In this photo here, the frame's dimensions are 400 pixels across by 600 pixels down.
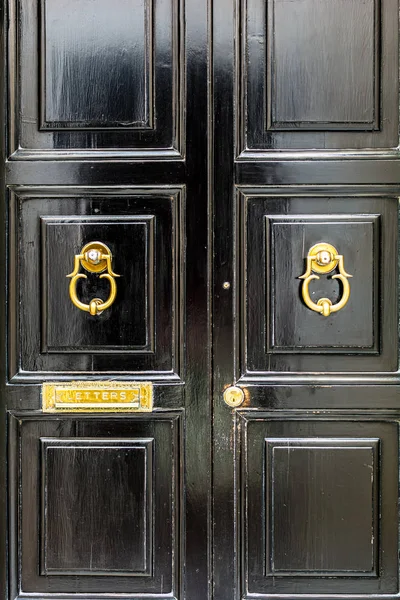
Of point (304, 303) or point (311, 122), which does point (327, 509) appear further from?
point (311, 122)

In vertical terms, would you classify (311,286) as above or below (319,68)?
below

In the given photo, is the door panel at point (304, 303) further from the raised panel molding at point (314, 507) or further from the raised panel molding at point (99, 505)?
the raised panel molding at point (99, 505)

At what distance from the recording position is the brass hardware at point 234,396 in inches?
66.9

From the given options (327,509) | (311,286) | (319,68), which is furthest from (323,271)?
(327,509)

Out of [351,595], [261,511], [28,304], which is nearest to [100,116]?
[28,304]

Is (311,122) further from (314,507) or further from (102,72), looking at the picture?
(314,507)

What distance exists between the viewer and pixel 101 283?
1.71 m

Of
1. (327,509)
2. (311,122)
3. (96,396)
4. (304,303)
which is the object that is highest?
(311,122)

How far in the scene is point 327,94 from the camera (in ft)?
5.54

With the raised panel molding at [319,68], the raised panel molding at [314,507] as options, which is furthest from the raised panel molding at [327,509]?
the raised panel molding at [319,68]

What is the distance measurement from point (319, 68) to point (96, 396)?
1.09 meters

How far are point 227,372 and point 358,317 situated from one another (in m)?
0.39

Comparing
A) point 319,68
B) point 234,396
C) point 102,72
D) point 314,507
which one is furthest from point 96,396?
point 319,68

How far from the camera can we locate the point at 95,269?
1701 mm
